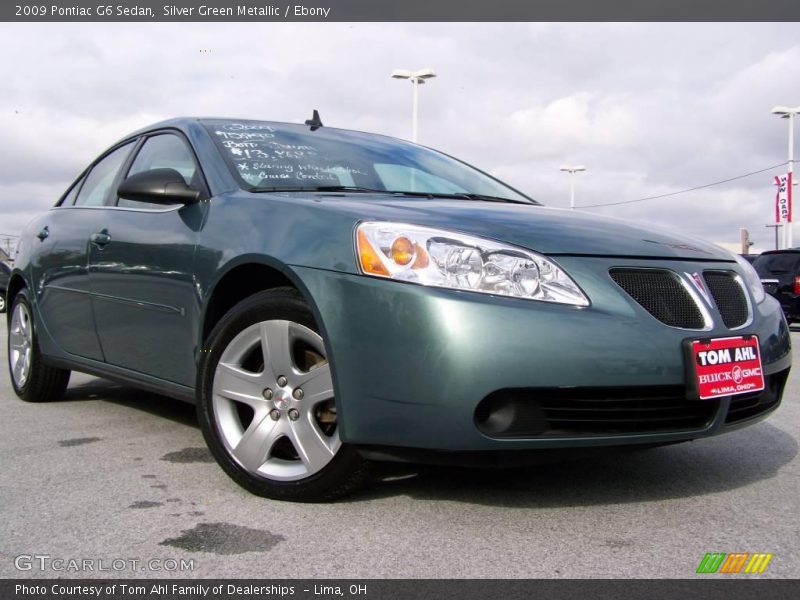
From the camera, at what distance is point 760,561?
2301 millimetres

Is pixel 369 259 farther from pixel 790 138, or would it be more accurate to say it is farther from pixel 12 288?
pixel 790 138

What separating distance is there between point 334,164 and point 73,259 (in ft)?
5.17

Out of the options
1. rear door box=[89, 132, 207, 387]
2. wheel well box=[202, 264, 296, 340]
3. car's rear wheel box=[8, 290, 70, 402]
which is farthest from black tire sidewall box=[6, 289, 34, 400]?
wheel well box=[202, 264, 296, 340]

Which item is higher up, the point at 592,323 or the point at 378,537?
the point at 592,323

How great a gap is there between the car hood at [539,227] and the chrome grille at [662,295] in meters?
0.09

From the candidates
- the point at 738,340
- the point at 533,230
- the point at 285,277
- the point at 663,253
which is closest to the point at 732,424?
the point at 738,340

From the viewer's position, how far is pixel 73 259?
14.4ft

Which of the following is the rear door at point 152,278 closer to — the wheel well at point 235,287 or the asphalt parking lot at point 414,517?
the wheel well at point 235,287

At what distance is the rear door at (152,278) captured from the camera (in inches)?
133

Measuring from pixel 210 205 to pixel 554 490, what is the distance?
1683mm

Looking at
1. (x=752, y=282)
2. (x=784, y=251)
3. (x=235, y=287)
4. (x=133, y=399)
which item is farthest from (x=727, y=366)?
(x=784, y=251)

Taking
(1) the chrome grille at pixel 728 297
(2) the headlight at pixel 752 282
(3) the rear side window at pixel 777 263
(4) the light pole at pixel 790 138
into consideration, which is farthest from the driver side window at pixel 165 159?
(4) the light pole at pixel 790 138

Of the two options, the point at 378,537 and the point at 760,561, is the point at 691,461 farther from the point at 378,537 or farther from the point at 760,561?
the point at 378,537
